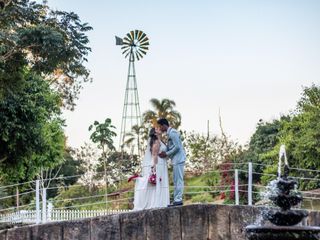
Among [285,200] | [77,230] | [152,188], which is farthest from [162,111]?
[285,200]

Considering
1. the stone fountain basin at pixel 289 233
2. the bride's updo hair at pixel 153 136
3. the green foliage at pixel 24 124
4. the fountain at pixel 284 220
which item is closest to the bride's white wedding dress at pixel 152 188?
the bride's updo hair at pixel 153 136

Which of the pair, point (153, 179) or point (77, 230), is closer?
point (77, 230)

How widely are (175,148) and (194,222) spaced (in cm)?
156

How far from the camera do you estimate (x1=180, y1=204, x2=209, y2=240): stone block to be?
38.2ft

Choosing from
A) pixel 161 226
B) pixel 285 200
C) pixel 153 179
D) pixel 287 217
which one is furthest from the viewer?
pixel 153 179

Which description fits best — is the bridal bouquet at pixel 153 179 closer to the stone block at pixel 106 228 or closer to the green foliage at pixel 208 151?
the stone block at pixel 106 228

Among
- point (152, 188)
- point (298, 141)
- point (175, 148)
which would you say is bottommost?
point (152, 188)

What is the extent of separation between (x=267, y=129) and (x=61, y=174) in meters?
20.6

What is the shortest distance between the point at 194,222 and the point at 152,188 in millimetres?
1855

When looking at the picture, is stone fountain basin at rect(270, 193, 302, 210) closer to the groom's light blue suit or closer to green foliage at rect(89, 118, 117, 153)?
the groom's light blue suit

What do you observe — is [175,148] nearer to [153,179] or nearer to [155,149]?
[155,149]

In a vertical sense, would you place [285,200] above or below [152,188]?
below

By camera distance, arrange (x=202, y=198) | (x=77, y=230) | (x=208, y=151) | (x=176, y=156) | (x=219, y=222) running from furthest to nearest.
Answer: (x=208, y=151)
(x=202, y=198)
(x=176, y=156)
(x=219, y=222)
(x=77, y=230)

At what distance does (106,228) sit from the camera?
1064cm
